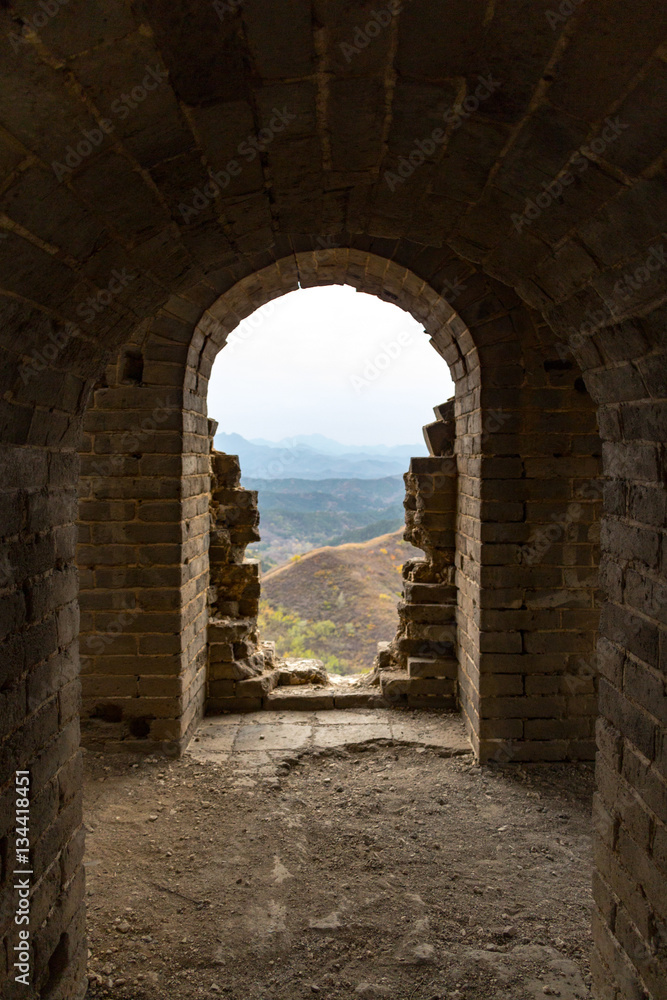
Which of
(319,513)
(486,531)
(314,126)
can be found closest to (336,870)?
(486,531)

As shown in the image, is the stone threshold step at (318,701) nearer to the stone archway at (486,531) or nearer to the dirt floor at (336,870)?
the dirt floor at (336,870)

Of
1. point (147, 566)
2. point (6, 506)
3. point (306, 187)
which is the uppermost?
point (306, 187)

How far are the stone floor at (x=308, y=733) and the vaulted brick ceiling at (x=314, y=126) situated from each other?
4.04 meters

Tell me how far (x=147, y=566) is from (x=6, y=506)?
3.09m

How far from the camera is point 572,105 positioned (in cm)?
166

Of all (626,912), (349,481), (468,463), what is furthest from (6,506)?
(349,481)

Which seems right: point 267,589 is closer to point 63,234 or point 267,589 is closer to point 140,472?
point 140,472

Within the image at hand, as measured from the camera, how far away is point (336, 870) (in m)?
3.85

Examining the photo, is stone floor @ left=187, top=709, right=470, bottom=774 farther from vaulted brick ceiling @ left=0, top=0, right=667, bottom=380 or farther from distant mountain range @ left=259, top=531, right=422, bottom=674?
distant mountain range @ left=259, top=531, right=422, bottom=674

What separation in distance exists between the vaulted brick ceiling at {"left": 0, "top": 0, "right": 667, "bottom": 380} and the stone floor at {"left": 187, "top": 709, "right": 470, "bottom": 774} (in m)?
4.04

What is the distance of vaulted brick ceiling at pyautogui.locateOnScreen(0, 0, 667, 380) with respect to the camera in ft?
4.81

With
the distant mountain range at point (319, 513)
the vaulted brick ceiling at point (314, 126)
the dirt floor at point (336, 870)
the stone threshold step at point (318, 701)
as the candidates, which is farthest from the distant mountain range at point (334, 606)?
the vaulted brick ceiling at point (314, 126)

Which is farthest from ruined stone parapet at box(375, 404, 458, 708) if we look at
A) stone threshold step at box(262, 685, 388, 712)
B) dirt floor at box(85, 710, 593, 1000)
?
dirt floor at box(85, 710, 593, 1000)

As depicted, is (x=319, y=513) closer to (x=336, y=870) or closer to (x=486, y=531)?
(x=486, y=531)
